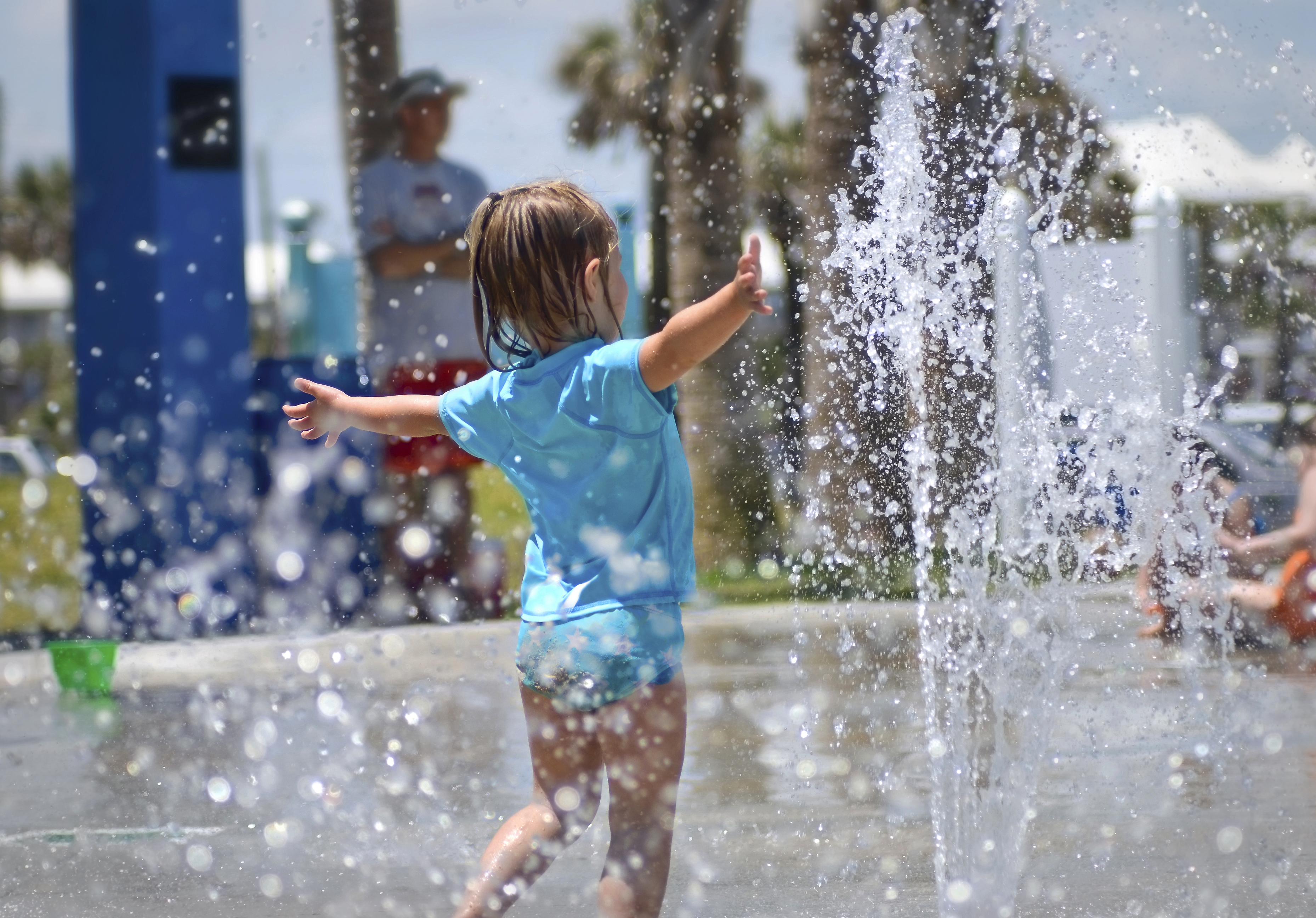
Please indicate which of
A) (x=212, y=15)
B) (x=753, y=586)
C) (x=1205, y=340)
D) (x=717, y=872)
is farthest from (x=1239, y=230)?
(x=717, y=872)

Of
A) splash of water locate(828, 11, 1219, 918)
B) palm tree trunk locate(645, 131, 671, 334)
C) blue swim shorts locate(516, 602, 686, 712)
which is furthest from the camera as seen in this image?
palm tree trunk locate(645, 131, 671, 334)

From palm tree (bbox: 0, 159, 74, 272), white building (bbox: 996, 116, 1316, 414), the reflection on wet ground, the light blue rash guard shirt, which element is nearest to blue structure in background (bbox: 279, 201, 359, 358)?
the reflection on wet ground

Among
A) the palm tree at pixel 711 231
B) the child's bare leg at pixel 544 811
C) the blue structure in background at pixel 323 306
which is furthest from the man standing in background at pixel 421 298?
the child's bare leg at pixel 544 811

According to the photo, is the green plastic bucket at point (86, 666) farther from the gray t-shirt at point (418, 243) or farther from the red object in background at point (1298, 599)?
the red object in background at point (1298, 599)

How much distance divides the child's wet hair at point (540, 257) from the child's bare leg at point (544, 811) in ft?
1.87

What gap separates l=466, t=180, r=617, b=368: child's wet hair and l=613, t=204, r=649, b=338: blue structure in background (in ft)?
8.73

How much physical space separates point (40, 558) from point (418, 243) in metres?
9.50

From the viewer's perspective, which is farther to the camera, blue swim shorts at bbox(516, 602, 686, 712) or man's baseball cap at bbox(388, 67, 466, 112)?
man's baseball cap at bbox(388, 67, 466, 112)

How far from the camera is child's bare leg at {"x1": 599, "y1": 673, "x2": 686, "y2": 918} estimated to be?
2.33m

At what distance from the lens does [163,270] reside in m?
7.25

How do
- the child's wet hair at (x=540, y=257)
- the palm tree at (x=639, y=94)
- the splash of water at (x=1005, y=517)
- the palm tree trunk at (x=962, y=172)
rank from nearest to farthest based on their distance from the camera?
the child's wet hair at (x=540, y=257)
the splash of water at (x=1005, y=517)
the palm tree trunk at (x=962, y=172)
the palm tree at (x=639, y=94)

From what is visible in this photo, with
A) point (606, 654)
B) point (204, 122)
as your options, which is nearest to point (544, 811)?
point (606, 654)

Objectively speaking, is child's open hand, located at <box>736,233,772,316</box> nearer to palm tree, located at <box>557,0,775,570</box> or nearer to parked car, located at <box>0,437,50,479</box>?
palm tree, located at <box>557,0,775,570</box>

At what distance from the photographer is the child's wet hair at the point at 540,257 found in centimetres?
244
